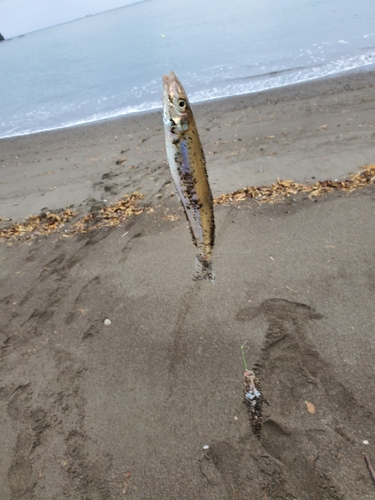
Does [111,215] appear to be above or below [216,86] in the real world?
above

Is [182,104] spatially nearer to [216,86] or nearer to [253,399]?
[253,399]

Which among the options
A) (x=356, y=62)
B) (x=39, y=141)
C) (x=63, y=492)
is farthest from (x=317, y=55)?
(x=63, y=492)

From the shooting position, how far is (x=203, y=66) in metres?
20.2

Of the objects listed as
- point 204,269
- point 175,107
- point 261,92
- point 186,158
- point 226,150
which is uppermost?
point 175,107

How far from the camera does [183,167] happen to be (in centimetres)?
219

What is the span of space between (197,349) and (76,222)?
3.95m

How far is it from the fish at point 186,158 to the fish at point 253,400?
165 cm

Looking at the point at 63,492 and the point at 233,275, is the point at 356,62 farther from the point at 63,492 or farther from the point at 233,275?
the point at 63,492

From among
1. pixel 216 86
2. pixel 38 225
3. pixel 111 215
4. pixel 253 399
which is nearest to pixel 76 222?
pixel 111 215

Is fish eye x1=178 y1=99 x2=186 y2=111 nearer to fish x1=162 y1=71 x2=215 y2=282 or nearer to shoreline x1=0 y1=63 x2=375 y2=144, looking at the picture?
fish x1=162 y1=71 x2=215 y2=282

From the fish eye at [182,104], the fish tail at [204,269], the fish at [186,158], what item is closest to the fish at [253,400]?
the fish tail at [204,269]

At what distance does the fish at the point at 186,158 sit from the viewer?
2.01 meters

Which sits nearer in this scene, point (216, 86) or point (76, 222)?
point (76, 222)

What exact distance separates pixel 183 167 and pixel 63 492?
2.88m
